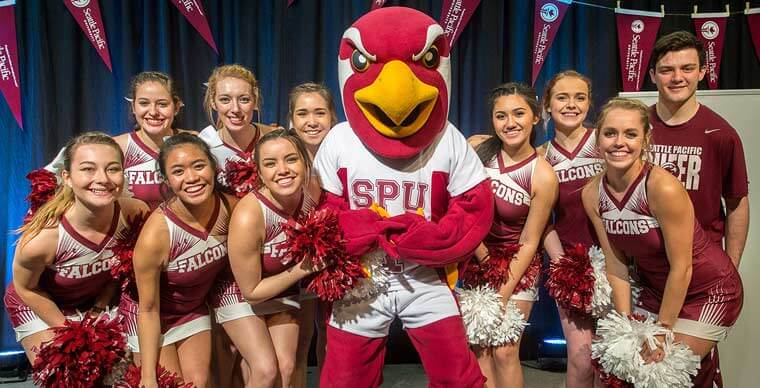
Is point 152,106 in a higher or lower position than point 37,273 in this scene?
higher

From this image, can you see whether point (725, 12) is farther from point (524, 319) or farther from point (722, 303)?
point (524, 319)

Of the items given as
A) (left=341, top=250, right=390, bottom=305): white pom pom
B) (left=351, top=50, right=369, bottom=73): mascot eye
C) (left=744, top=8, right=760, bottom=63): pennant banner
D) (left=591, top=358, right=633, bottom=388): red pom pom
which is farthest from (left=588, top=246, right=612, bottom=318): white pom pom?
(left=744, top=8, right=760, bottom=63): pennant banner

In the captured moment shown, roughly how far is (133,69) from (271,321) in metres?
2.26

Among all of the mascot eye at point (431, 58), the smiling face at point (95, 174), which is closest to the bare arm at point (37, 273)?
the smiling face at point (95, 174)

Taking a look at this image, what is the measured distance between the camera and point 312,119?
2736 mm

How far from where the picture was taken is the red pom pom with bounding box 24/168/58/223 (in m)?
2.45

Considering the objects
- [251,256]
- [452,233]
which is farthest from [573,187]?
[251,256]

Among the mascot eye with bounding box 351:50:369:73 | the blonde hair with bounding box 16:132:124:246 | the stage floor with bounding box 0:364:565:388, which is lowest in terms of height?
the stage floor with bounding box 0:364:565:388

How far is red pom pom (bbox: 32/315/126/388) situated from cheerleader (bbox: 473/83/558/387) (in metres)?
1.48

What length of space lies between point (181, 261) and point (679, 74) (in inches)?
85.2

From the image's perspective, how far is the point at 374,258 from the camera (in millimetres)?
1920

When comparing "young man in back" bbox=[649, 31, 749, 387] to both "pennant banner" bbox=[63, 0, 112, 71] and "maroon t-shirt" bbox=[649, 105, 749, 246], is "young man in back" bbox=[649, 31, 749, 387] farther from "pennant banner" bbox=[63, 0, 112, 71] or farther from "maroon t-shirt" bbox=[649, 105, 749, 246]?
"pennant banner" bbox=[63, 0, 112, 71]

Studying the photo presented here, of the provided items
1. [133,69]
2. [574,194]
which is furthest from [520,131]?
[133,69]

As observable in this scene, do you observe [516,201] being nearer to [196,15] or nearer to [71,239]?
[71,239]
